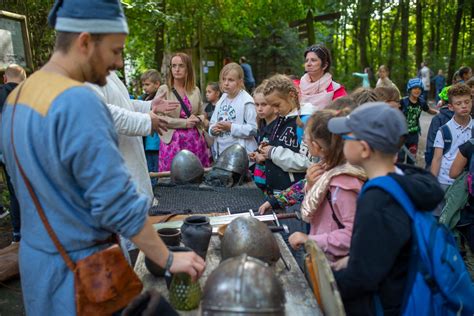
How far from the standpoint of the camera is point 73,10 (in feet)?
5.25

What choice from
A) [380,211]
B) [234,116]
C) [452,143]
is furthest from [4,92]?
[452,143]

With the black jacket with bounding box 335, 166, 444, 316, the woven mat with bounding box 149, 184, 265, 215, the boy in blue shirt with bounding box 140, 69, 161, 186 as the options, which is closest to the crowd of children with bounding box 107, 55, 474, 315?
the black jacket with bounding box 335, 166, 444, 316

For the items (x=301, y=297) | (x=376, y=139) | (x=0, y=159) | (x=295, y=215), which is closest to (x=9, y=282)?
(x=0, y=159)

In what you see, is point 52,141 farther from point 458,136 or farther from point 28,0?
point 28,0

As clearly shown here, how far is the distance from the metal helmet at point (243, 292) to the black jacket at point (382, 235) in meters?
0.39

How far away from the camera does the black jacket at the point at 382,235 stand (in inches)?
69.2

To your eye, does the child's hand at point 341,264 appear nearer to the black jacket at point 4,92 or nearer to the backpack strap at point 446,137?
the backpack strap at point 446,137

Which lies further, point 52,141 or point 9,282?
point 9,282

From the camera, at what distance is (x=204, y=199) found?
15.0ft

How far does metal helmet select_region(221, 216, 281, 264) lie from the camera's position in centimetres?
215

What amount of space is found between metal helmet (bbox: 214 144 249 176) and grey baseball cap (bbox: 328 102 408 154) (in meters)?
3.21

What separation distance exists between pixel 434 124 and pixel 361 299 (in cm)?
366

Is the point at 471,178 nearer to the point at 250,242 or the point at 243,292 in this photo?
the point at 250,242

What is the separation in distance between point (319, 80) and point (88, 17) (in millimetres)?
3372
